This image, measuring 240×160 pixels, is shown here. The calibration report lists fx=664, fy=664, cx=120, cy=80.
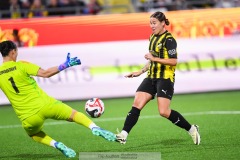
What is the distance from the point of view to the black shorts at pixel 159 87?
1023 cm

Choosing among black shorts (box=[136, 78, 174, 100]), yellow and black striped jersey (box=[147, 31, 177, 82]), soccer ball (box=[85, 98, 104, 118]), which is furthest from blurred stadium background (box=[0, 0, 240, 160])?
soccer ball (box=[85, 98, 104, 118])

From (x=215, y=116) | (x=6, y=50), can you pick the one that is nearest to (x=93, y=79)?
(x=215, y=116)

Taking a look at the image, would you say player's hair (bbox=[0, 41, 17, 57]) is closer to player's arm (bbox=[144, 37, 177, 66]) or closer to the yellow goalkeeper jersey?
the yellow goalkeeper jersey

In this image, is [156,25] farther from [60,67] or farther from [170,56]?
[60,67]

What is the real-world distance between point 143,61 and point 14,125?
4.47 metres

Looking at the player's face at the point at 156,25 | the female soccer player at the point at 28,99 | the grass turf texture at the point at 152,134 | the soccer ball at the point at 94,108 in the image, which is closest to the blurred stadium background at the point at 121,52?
the grass turf texture at the point at 152,134

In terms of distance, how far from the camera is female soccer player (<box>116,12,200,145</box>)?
33.4 feet

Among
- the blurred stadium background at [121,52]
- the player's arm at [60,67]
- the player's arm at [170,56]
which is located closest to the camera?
the player's arm at [60,67]

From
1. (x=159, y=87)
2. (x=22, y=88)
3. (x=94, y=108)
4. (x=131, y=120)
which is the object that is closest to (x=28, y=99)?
(x=22, y=88)

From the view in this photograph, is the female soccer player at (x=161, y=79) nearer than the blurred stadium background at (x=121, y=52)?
Yes

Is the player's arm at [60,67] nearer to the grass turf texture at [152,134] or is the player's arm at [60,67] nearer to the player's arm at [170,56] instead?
the player's arm at [170,56]

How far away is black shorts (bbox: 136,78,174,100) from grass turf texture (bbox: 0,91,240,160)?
871 mm

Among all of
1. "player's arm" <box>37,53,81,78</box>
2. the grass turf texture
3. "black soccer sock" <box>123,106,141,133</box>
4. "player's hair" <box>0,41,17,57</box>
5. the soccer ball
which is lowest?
the grass turf texture

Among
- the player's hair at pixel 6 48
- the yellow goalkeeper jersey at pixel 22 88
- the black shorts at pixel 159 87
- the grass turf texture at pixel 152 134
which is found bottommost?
the grass turf texture at pixel 152 134
